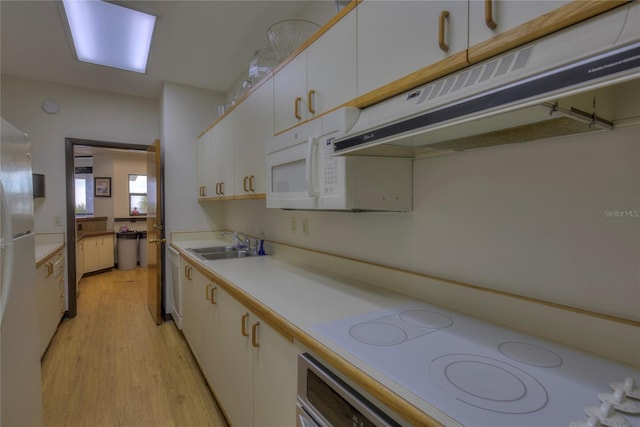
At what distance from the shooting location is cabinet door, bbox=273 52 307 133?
5.08ft

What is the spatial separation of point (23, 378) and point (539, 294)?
2.02 metres

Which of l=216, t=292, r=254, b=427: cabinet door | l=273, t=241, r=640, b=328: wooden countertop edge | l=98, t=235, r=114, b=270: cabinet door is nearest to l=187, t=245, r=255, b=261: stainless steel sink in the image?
l=216, t=292, r=254, b=427: cabinet door

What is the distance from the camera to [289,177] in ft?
5.26

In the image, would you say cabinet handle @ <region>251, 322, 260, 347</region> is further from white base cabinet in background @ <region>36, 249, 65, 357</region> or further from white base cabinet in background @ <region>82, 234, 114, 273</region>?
white base cabinet in background @ <region>82, 234, 114, 273</region>

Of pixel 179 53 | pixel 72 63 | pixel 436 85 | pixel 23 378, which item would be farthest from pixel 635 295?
pixel 72 63

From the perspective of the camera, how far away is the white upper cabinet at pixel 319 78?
1.24 metres

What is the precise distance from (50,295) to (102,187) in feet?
14.3

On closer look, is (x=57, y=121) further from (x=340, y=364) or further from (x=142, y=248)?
(x=340, y=364)

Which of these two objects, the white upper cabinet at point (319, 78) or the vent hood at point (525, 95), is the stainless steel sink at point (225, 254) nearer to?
the white upper cabinet at point (319, 78)

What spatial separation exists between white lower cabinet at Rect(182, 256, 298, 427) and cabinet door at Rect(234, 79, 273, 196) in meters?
0.71

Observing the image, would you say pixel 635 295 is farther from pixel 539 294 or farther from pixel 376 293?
pixel 376 293

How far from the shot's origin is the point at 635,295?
0.78m

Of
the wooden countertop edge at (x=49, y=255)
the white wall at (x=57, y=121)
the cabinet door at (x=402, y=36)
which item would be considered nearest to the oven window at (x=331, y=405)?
the cabinet door at (x=402, y=36)

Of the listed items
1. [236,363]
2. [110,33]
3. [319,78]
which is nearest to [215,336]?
[236,363]
